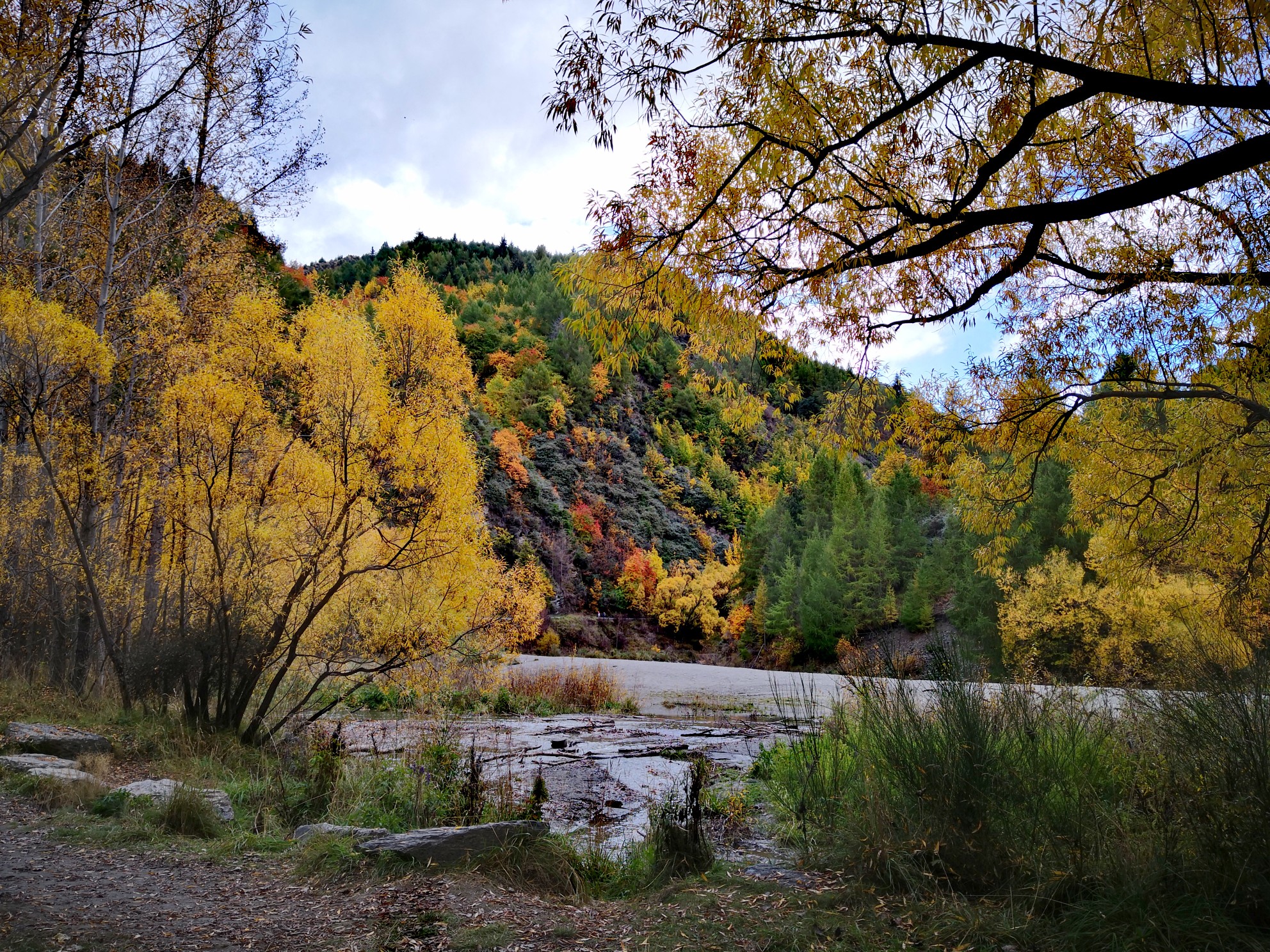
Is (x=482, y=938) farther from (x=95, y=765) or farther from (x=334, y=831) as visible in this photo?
(x=95, y=765)

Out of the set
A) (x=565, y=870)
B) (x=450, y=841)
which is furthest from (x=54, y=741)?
(x=565, y=870)

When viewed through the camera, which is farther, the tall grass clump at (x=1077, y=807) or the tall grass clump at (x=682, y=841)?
the tall grass clump at (x=682, y=841)

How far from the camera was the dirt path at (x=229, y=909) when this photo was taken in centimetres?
349

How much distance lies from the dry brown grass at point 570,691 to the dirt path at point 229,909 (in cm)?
1281

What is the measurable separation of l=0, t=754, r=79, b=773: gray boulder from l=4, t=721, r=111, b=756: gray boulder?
0.97 ft

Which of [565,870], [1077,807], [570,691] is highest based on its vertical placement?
[1077,807]

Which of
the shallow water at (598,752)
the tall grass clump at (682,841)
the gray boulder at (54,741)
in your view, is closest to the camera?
the tall grass clump at (682,841)

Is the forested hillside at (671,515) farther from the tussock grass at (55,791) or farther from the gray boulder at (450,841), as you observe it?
the gray boulder at (450,841)

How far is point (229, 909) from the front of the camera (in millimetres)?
3990

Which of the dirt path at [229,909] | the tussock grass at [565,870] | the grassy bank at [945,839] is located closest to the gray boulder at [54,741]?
the grassy bank at [945,839]

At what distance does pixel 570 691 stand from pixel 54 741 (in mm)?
11948

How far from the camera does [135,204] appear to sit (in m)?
11.6

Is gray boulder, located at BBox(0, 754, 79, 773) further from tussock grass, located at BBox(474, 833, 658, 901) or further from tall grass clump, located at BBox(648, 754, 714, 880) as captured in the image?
tall grass clump, located at BBox(648, 754, 714, 880)

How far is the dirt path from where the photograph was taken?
138 inches
